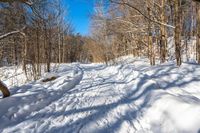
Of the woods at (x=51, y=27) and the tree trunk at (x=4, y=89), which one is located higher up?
the woods at (x=51, y=27)

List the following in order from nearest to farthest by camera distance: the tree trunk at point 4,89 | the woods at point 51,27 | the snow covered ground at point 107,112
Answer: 1. the snow covered ground at point 107,112
2. the tree trunk at point 4,89
3. the woods at point 51,27

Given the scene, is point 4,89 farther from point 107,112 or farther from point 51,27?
point 51,27

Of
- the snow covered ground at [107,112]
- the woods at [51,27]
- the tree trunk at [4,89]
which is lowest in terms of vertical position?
the snow covered ground at [107,112]

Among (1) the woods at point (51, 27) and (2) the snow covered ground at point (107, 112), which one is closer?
(2) the snow covered ground at point (107, 112)

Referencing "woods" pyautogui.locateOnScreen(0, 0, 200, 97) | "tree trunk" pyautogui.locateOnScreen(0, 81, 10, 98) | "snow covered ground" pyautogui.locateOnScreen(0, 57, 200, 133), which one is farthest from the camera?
"woods" pyautogui.locateOnScreen(0, 0, 200, 97)

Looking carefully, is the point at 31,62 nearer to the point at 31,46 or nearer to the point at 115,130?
the point at 31,46

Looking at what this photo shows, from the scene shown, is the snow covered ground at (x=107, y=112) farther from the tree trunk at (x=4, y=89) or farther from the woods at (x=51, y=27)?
the woods at (x=51, y=27)

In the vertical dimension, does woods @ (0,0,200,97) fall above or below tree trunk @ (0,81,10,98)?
above

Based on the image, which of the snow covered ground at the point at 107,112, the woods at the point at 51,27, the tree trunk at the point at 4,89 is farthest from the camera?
the woods at the point at 51,27

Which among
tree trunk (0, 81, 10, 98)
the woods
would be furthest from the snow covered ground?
the woods

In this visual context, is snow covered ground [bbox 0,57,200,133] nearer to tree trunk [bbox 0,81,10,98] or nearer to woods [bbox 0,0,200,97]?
tree trunk [bbox 0,81,10,98]

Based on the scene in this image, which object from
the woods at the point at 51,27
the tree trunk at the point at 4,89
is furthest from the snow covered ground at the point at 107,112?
the woods at the point at 51,27

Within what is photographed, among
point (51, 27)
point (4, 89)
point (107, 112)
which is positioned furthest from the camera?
point (51, 27)

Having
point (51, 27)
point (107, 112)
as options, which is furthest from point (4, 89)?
point (51, 27)
